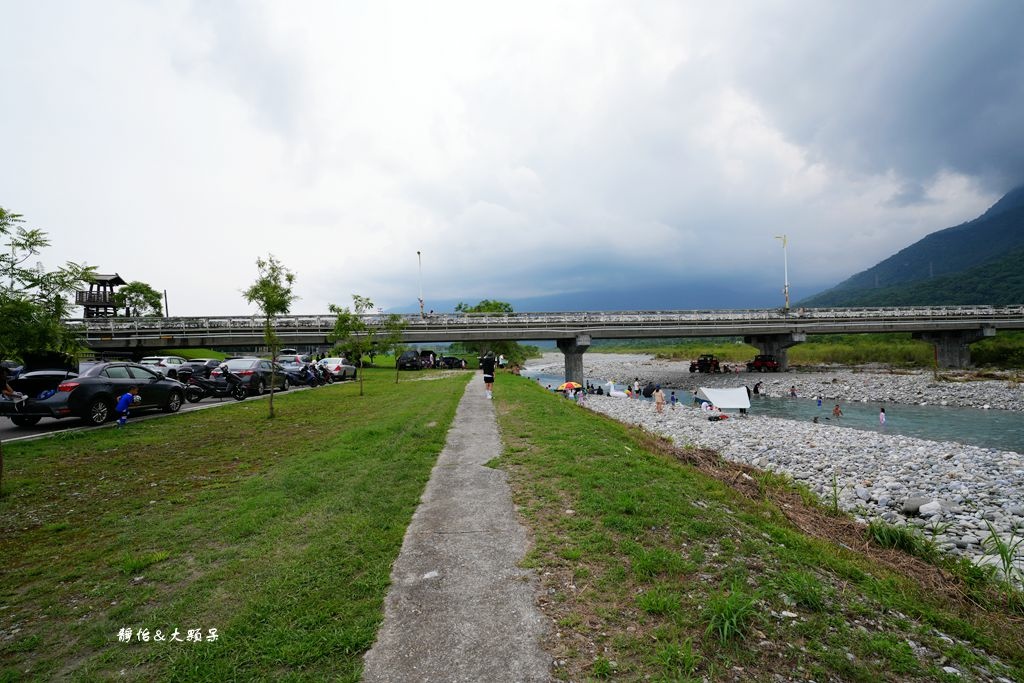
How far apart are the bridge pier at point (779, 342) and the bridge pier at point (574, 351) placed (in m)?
22.3

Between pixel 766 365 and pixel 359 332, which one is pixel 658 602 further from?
pixel 766 365

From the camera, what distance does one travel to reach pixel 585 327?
4469 centimetres

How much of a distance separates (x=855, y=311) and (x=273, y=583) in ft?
201

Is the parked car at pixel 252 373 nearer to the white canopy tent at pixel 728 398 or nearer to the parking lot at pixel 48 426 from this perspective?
the parking lot at pixel 48 426

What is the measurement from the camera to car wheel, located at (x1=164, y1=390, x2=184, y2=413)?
16.1 m

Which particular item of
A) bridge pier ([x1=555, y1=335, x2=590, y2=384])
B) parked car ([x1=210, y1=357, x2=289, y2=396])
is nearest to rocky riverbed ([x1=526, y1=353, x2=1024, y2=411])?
bridge pier ([x1=555, y1=335, x2=590, y2=384])

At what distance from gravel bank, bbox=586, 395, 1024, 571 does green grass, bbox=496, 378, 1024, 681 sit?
3.76 m

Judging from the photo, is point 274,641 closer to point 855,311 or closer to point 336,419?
point 336,419

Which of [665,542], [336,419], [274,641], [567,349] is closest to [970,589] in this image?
[665,542]

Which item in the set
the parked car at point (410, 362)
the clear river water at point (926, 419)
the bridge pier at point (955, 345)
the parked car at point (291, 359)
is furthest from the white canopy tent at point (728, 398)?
the bridge pier at point (955, 345)

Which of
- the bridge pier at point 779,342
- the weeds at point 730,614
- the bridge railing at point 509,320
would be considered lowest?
the bridge pier at point 779,342

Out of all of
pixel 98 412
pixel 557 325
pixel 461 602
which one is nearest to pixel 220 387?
pixel 98 412

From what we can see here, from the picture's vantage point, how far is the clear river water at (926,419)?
19.7 m

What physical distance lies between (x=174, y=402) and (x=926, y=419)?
1444 inches
